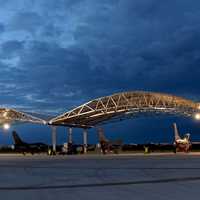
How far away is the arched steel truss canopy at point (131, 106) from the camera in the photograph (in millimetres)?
79250

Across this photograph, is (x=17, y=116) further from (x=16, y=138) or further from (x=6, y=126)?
(x=6, y=126)

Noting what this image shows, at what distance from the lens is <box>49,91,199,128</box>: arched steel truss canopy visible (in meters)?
79.2

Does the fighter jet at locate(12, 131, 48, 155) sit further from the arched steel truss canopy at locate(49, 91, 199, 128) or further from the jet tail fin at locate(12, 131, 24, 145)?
the arched steel truss canopy at locate(49, 91, 199, 128)

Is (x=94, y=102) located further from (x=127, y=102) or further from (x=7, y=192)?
(x=7, y=192)

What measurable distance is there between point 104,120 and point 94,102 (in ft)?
36.6

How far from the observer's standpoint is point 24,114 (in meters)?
83.2

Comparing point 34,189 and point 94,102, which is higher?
point 94,102

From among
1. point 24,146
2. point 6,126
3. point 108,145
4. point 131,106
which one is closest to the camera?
point 131,106

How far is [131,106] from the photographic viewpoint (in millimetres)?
80938

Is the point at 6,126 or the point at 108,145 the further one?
the point at 6,126

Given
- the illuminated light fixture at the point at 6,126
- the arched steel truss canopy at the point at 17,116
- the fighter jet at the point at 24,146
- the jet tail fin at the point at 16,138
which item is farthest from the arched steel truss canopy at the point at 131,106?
the illuminated light fixture at the point at 6,126

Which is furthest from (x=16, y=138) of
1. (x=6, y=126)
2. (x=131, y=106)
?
(x=131, y=106)

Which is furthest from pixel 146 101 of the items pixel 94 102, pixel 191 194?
pixel 191 194

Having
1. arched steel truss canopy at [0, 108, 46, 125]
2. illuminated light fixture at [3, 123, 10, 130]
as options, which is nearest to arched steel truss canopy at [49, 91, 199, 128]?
arched steel truss canopy at [0, 108, 46, 125]
